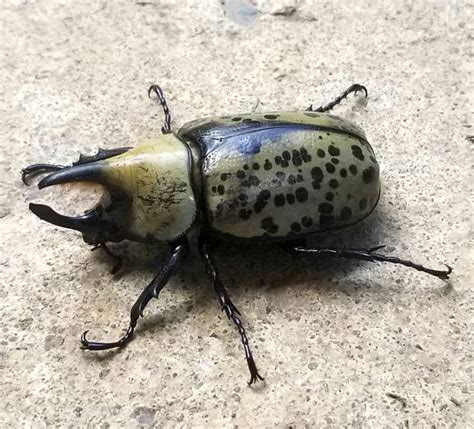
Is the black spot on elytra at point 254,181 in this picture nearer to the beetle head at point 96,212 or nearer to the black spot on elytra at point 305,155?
the black spot on elytra at point 305,155

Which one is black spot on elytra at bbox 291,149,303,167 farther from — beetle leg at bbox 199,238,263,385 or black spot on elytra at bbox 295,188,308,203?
beetle leg at bbox 199,238,263,385

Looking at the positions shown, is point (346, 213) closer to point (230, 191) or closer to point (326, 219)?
point (326, 219)

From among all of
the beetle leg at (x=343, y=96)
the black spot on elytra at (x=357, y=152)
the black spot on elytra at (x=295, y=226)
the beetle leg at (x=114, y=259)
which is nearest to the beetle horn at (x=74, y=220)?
the beetle leg at (x=114, y=259)

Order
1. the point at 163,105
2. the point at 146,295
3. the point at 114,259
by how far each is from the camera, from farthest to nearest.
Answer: the point at 163,105 → the point at 114,259 → the point at 146,295

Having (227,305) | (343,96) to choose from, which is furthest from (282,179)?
(343,96)

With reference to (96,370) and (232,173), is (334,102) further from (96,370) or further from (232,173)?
(96,370)

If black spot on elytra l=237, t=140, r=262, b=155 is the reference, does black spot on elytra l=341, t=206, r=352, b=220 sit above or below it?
below

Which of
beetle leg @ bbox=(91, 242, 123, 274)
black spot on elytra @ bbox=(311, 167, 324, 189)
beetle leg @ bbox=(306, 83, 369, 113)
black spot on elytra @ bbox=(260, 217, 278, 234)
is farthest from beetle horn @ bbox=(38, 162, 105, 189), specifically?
beetle leg @ bbox=(306, 83, 369, 113)
